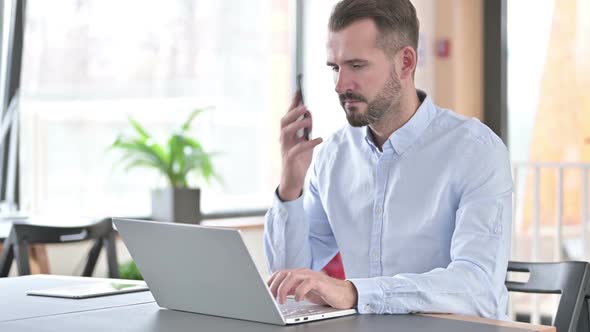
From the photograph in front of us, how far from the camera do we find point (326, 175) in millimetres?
2479

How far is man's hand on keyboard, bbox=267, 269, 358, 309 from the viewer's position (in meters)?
1.76

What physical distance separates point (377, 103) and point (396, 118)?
0.34 feet

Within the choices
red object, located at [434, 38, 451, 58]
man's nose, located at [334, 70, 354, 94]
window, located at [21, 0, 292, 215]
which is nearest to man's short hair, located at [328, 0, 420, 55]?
man's nose, located at [334, 70, 354, 94]

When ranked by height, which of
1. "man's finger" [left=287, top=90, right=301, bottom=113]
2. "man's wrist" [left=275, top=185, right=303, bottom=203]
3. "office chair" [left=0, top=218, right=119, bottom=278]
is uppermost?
"man's finger" [left=287, top=90, right=301, bottom=113]

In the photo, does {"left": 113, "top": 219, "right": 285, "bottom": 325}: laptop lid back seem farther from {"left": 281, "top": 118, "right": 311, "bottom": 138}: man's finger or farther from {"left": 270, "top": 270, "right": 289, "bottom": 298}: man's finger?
{"left": 281, "top": 118, "right": 311, "bottom": 138}: man's finger

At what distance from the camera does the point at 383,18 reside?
227 cm

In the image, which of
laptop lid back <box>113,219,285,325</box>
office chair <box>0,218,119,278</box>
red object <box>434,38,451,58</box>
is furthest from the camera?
red object <box>434,38,451,58</box>

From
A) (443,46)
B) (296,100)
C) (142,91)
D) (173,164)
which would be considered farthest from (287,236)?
(443,46)

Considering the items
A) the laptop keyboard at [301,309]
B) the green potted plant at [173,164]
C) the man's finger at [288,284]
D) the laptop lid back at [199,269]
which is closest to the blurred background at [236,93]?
the green potted plant at [173,164]

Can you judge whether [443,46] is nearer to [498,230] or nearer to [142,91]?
[142,91]

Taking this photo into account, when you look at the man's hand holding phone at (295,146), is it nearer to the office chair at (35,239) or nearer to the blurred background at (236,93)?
the office chair at (35,239)

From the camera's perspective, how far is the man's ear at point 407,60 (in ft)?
7.57

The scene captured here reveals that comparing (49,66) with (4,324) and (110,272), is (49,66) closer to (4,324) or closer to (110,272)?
(110,272)

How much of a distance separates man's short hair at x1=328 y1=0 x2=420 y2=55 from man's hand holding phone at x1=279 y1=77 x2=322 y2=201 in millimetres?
199
